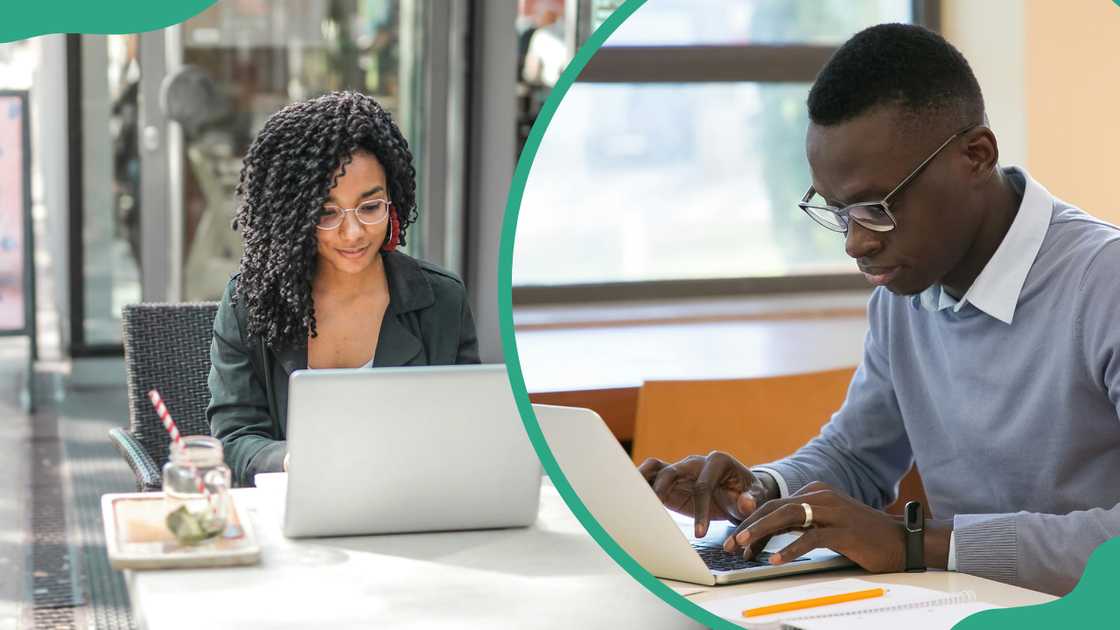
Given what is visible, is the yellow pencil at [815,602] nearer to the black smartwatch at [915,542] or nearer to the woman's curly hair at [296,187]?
the black smartwatch at [915,542]

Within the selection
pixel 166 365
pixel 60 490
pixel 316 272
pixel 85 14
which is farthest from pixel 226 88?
pixel 316 272

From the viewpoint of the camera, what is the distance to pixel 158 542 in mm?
1134

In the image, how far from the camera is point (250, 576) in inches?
43.4

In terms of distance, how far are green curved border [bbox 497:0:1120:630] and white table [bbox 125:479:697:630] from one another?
58mm

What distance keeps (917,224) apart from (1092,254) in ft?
0.45

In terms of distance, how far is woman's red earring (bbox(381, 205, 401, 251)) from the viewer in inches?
69.2

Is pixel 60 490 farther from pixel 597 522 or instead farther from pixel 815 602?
pixel 815 602

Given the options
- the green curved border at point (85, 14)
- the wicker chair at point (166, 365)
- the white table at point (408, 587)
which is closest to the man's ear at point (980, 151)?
the white table at point (408, 587)

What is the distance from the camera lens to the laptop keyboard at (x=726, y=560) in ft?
3.39

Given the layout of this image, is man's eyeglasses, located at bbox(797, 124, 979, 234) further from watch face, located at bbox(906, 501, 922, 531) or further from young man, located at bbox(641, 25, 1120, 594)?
watch face, located at bbox(906, 501, 922, 531)

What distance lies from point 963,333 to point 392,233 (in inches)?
33.9

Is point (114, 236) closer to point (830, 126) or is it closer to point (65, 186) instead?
point (65, 186)

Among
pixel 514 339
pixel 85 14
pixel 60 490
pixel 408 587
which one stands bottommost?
pixel 60 490

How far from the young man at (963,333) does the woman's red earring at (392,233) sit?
2.41 ft
